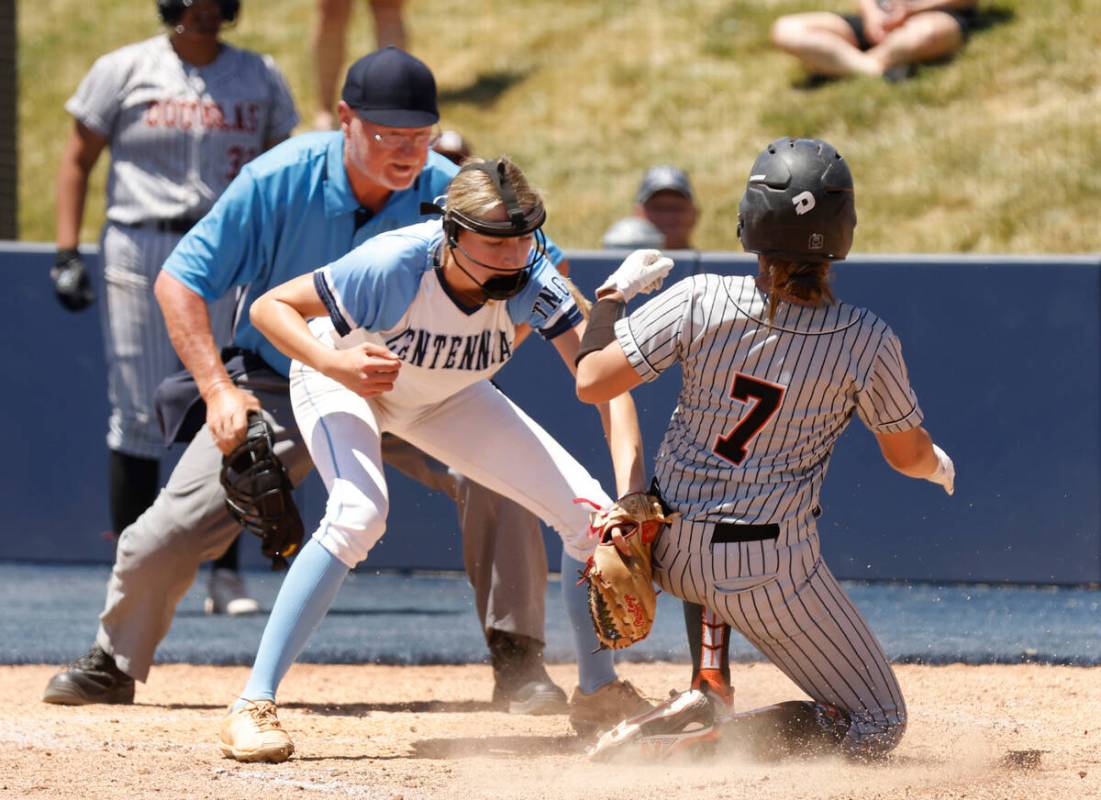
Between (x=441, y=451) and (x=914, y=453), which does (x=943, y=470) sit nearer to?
(x=914, y=453)

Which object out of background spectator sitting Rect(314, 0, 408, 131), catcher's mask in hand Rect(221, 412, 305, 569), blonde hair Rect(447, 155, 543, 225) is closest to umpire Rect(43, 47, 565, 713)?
catcher's mask in hand Rect(221, 412, 305, 569)

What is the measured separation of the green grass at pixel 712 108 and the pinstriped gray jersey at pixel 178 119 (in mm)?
3661

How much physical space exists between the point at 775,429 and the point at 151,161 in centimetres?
353

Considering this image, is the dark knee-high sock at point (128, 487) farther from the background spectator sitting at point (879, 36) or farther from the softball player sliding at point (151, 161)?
the background spectator sitting at point (879, 36)

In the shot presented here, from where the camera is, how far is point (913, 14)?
10398mm

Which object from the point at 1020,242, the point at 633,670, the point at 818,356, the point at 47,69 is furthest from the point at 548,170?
the point at 818,356

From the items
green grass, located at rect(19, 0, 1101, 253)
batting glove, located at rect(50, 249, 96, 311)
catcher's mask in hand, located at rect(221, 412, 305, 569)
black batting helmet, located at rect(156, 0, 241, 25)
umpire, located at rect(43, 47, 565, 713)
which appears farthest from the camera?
green grass, located at rect(19, 0, 1101, 253)

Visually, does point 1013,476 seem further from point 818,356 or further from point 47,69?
point 47,69

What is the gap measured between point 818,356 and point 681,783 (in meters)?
1.04

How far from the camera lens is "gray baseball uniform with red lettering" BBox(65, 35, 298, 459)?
6.65m

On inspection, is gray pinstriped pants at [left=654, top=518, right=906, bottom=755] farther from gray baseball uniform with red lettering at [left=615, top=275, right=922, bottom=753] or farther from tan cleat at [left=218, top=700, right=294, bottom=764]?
tan cleat at [left=218, top=700, right=294, bottom=764]

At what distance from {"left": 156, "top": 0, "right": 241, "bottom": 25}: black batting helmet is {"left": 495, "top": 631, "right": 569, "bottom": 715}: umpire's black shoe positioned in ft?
8.89

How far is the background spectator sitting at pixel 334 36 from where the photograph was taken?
31.9 ft

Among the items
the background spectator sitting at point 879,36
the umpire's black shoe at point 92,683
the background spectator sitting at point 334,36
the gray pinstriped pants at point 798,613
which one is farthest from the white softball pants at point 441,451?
the background spectator sitting at point 879,36
